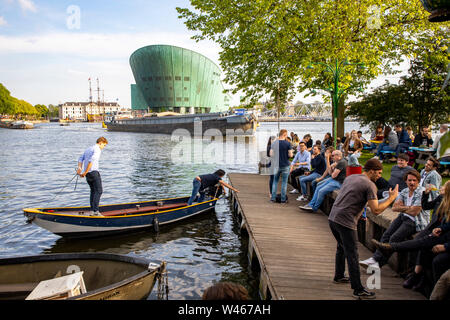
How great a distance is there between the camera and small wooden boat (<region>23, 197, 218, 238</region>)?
9.97 meters

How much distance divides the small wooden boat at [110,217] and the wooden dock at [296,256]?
8.01 ft

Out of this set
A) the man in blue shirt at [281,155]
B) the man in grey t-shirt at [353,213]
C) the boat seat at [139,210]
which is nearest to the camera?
the man in grey t-shirt at [353,213]

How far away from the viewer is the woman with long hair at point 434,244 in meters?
4.83

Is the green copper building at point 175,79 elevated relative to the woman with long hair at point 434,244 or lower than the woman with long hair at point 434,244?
elevated

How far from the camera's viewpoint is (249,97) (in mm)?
22141

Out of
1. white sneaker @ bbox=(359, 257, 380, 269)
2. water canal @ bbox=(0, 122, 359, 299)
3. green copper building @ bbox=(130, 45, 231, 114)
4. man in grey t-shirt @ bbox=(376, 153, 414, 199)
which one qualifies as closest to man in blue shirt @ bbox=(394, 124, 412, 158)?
man in grey t-shirt @ bbox=(376, 153, 414, 199)

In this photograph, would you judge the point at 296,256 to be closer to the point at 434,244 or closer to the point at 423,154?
the point at 434,244

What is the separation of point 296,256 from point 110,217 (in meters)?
6.29

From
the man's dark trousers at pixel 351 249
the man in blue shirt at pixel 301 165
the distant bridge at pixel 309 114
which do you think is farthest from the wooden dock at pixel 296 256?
Answer: the distant bridge at pixel 309 114

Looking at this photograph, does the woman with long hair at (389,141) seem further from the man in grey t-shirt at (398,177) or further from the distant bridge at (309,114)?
the distant bridge at (309,114)

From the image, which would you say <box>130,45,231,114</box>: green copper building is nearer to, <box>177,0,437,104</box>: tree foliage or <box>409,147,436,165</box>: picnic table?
<box>177,0,437,104</box>: tree foliage

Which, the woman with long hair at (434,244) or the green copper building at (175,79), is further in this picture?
the green copper building at (175,79)

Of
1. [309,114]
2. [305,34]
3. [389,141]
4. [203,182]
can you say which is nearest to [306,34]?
[305,34]
